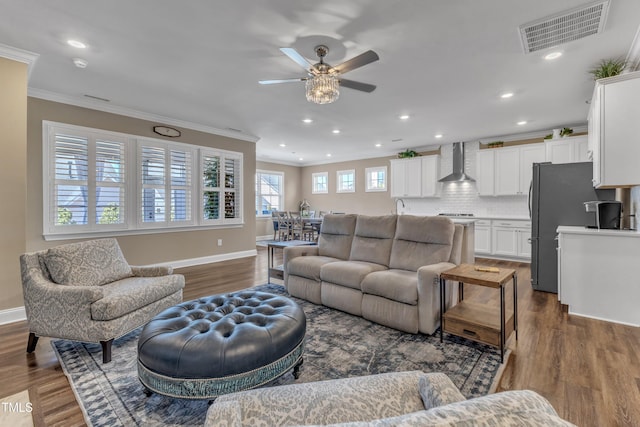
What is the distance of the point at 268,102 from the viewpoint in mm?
4316

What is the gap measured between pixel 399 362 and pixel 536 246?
125 inches

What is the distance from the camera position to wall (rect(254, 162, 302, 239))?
30.7 ft

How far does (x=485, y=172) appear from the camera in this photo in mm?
6492

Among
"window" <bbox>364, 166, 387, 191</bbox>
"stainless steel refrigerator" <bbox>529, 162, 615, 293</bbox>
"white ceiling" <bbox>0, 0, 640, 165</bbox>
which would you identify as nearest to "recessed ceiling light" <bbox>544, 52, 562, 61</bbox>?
"white ceiling" <bbox>0, 0, 640, 165</bbox>

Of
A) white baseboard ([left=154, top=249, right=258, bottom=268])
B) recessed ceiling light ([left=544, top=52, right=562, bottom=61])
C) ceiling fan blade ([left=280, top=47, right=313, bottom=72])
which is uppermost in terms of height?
recessed ceiling light ([left=544, top=52, right=562, bottom=61])

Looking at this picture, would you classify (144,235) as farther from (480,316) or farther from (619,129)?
(619,129)

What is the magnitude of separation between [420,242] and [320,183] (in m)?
7.15

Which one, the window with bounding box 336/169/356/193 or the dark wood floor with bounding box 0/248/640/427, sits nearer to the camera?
the dark wood floor with bounding box 0/248/640/427

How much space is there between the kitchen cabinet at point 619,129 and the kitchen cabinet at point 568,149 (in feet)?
8.85

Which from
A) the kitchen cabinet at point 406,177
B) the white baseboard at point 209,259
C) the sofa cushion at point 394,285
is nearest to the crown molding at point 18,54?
the white baseboard at point 209,259

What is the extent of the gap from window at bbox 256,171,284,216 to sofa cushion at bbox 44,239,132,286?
253 inches

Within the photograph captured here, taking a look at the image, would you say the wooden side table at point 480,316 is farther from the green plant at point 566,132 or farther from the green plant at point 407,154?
the green plant at point 407,154

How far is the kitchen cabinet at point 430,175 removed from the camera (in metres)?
7.21

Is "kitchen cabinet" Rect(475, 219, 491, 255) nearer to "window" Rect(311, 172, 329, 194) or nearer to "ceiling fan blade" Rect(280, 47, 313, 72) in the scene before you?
"window" Rect(311, 172, 329, 194)
